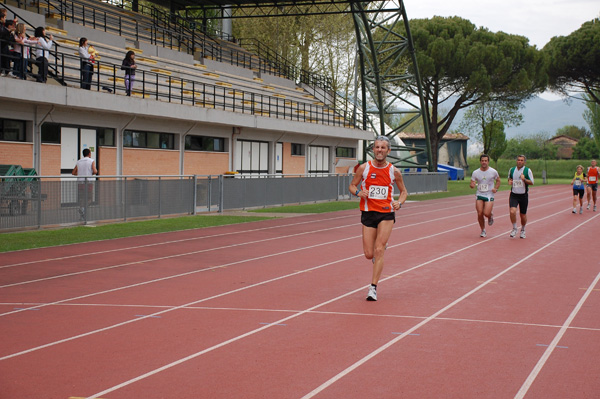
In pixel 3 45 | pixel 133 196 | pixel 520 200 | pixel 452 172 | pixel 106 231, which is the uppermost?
pixel 3 45

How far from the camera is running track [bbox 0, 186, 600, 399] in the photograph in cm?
594

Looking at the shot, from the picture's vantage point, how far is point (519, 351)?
696 cm

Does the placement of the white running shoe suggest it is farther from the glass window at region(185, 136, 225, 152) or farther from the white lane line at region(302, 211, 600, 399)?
the glass window at region(185, 136, 225, 152)

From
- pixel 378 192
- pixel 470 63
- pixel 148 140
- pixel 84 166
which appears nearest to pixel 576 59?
pixel 470 63

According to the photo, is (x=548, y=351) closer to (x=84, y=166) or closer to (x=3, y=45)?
(x=84, y=166)

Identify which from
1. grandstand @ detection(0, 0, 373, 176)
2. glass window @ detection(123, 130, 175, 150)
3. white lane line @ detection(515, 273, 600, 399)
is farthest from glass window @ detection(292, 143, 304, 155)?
white lane line @ detection(515, 273, 600, 399)

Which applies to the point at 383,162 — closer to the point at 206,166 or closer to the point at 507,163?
the point at 206,166

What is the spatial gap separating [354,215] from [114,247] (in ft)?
38.8

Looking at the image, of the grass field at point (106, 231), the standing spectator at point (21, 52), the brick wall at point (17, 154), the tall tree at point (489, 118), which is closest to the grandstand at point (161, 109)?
the brick wall at point (17, 154)

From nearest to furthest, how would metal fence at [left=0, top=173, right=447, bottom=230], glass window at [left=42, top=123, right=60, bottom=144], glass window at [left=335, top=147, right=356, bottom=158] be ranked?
metal fence at [left=0, top=173, right=447, bottom=230] → glass window at [left=42, top=123, right=60, bottom=144] → glass window at [left=335, top=147, right=356, bottom=158]

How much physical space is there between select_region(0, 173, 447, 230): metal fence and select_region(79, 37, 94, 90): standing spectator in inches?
155

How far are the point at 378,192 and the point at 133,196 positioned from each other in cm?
1268

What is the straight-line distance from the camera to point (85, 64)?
77.0 feet

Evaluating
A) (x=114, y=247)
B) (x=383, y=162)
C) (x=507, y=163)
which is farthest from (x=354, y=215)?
(x=507, y=163)
